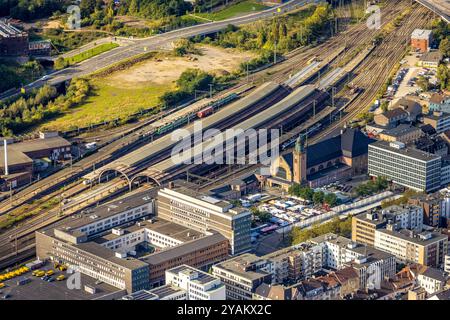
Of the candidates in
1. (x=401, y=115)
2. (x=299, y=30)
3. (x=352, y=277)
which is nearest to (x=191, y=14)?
(x=299, y=30)

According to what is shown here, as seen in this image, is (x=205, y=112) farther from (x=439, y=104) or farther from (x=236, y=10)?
(x=236, y=10)

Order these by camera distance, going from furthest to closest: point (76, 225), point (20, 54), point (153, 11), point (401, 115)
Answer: point (153, 11)
point (20, 54)
point (401, 115)
point (76, 225)

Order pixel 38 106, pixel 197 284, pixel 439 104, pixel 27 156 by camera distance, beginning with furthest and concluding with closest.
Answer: pixel 38 106 → pixel 439 104 → pixel 27 156 → pixel 197 284

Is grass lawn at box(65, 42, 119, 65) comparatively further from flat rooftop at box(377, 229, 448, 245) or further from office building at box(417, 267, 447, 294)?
office building at box(417, 267, 447, 294)

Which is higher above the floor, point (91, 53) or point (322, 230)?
point (91, 53)

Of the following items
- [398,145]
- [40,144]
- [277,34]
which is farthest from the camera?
[277,34]

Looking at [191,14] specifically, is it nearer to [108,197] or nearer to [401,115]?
[401,115]

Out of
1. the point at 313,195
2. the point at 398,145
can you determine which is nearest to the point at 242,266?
the point at 313,195
